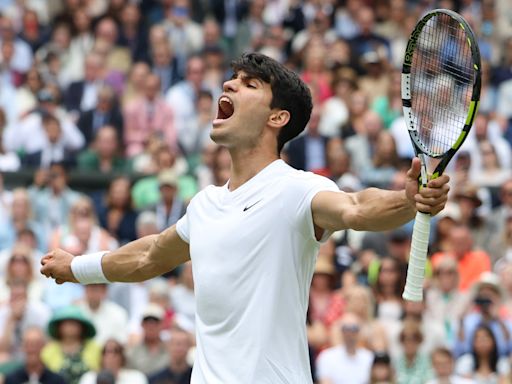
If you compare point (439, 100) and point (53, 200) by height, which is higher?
point (439, 100)

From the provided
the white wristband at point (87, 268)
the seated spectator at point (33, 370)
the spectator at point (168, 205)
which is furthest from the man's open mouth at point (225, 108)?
the spectator at point (168, 205)

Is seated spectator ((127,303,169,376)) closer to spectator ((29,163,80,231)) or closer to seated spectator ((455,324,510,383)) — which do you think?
seated spectator ((455,324,510,383))

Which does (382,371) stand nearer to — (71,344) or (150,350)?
(150,350)

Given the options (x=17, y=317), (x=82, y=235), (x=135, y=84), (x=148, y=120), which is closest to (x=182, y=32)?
(x=135, y=84)

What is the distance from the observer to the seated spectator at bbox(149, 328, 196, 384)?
1083cm

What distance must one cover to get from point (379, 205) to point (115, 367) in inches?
234

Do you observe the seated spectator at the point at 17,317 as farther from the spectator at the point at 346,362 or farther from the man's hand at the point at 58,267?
the man's hand at the point at 58,267

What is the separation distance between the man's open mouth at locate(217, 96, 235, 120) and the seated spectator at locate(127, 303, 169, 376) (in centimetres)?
539

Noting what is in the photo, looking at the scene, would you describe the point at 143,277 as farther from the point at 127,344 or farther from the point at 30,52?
the point at 30,52

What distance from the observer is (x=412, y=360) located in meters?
10.8

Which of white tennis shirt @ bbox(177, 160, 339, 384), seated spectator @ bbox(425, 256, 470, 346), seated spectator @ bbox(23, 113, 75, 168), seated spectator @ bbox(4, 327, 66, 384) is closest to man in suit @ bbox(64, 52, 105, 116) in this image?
seated spectator @ bbox(23, 113, 75, 168)

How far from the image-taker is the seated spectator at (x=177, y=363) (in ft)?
35.5

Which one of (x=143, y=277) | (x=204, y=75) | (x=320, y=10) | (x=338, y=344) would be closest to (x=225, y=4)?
(x=320, y=10)

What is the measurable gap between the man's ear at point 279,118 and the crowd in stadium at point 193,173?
16.2ft
